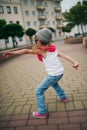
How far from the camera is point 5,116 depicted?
11.3 feet

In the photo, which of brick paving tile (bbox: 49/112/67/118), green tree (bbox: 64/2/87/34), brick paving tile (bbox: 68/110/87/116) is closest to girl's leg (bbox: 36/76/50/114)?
brick paving tile (bbox: 49/112/67/118)

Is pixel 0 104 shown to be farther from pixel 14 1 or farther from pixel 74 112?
pixel 14 1

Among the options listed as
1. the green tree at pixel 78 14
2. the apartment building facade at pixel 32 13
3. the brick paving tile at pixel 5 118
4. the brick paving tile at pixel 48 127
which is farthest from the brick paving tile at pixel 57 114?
the apartment building facade at pixel 32 13

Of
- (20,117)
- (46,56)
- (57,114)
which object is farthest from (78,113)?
(46,56)

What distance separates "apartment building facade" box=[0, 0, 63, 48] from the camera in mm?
42500

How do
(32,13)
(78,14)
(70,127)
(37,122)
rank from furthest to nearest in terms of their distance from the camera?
1. (32,13)
2. (78,14)
3. (37,122)
4. (70,127)

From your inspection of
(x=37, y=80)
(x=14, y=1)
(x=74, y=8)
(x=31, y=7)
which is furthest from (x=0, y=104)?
(x=31, y=7)

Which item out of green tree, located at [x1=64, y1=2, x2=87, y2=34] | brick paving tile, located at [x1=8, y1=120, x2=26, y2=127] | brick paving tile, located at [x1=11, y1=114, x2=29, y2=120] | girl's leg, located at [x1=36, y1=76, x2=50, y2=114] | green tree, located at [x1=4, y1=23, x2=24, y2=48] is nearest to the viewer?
brick paving tile, located at [x1=8, y1=120, x2=26, y2=127]

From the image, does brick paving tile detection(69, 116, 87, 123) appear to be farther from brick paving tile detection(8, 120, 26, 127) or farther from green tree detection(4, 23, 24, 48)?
green tree detection(4, 23, 24, 48)

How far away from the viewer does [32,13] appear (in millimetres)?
49625

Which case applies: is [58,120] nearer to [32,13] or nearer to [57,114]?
[57,114]

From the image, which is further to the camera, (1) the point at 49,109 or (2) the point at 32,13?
(2) the point at 32,13

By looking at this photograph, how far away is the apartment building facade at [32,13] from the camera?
139 ft

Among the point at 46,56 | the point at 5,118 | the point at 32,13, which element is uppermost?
the point at 32,13
